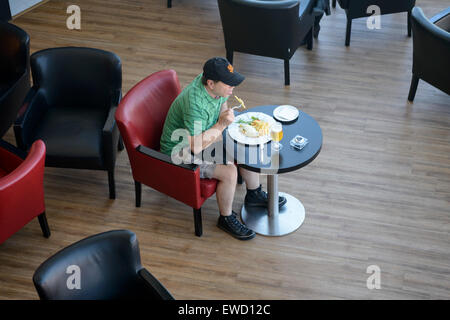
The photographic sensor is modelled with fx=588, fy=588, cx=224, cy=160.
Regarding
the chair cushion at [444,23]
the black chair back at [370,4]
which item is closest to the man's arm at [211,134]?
the chair cushion at [444,23]

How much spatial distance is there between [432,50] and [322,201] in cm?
157

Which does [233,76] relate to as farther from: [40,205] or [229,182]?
[40,205]

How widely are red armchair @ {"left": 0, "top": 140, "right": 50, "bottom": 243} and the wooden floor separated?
35cm

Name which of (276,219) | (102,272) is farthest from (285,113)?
(102,272)

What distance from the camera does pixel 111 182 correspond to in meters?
4.26

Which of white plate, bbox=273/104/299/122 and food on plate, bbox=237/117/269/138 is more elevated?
food on plate, bbox=237/117/269/138

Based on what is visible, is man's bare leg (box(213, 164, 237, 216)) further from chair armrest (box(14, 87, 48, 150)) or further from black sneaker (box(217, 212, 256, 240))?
chair armrest (box(14, 87, 48, 150))

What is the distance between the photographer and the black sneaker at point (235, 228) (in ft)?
13.1

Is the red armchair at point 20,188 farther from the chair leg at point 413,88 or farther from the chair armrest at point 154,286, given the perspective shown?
the chair leg at point 413,88

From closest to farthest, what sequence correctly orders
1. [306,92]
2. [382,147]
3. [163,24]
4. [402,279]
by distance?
[402,279] < [382,147] < [306,92] < [163,24]

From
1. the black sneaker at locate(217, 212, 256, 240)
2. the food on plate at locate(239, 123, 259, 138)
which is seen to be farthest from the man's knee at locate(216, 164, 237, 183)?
the black sneaker at locate(217, 212, 256, 240)

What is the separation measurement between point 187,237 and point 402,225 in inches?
58.3

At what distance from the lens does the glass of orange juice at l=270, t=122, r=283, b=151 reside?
363cm
